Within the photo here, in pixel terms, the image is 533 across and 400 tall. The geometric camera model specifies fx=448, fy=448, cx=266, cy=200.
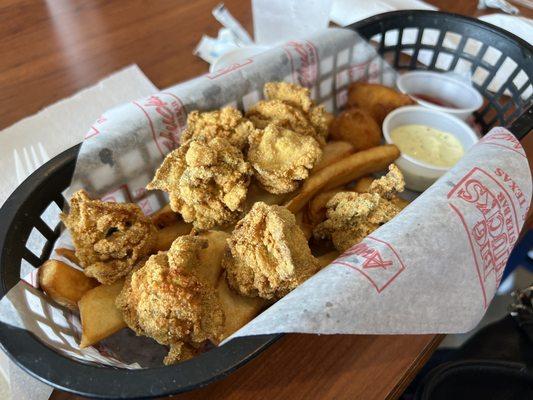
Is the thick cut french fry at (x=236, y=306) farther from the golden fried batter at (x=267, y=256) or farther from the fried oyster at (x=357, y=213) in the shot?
the fried oyster at (x=357, y=213)

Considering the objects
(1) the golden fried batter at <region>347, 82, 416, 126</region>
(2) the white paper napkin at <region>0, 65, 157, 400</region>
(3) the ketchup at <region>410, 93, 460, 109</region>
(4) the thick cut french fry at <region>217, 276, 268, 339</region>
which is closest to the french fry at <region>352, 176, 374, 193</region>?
(1) the golden fried batter at <region>347, 82, 416, 126</region>

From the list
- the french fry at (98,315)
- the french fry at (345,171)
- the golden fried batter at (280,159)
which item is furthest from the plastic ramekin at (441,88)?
the french fry at (98,315)

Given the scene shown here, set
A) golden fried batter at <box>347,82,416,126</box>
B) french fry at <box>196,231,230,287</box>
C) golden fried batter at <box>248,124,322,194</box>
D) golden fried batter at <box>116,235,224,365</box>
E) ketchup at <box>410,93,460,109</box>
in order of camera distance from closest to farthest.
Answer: golden fried batter at <box>116,235,224,365</box> < french fry at <box>196,231,230,287</box> < golden fried batter at <box>248,124,322,194</box> < golden fried batter at <box>347,82,416,126</box> < ketchup at <box>410,93,460,109</box>

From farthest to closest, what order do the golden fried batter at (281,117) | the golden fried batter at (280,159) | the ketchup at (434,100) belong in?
the ketchup at (434,100)
the golden fried batter at (281,117)
the golden fried batter at (280,159)

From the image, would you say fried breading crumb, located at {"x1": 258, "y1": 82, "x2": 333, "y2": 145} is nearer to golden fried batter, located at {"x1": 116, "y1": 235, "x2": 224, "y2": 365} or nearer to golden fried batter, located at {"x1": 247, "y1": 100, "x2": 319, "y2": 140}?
golden fried batter, located at {"x1": 247, "y1": 100, "x2": 319, "y2": 140}

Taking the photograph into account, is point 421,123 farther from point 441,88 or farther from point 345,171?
point 345,171

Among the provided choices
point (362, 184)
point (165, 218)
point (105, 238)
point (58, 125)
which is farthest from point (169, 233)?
point (58, 125)

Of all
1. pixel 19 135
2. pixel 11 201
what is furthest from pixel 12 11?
pixel 11 201
